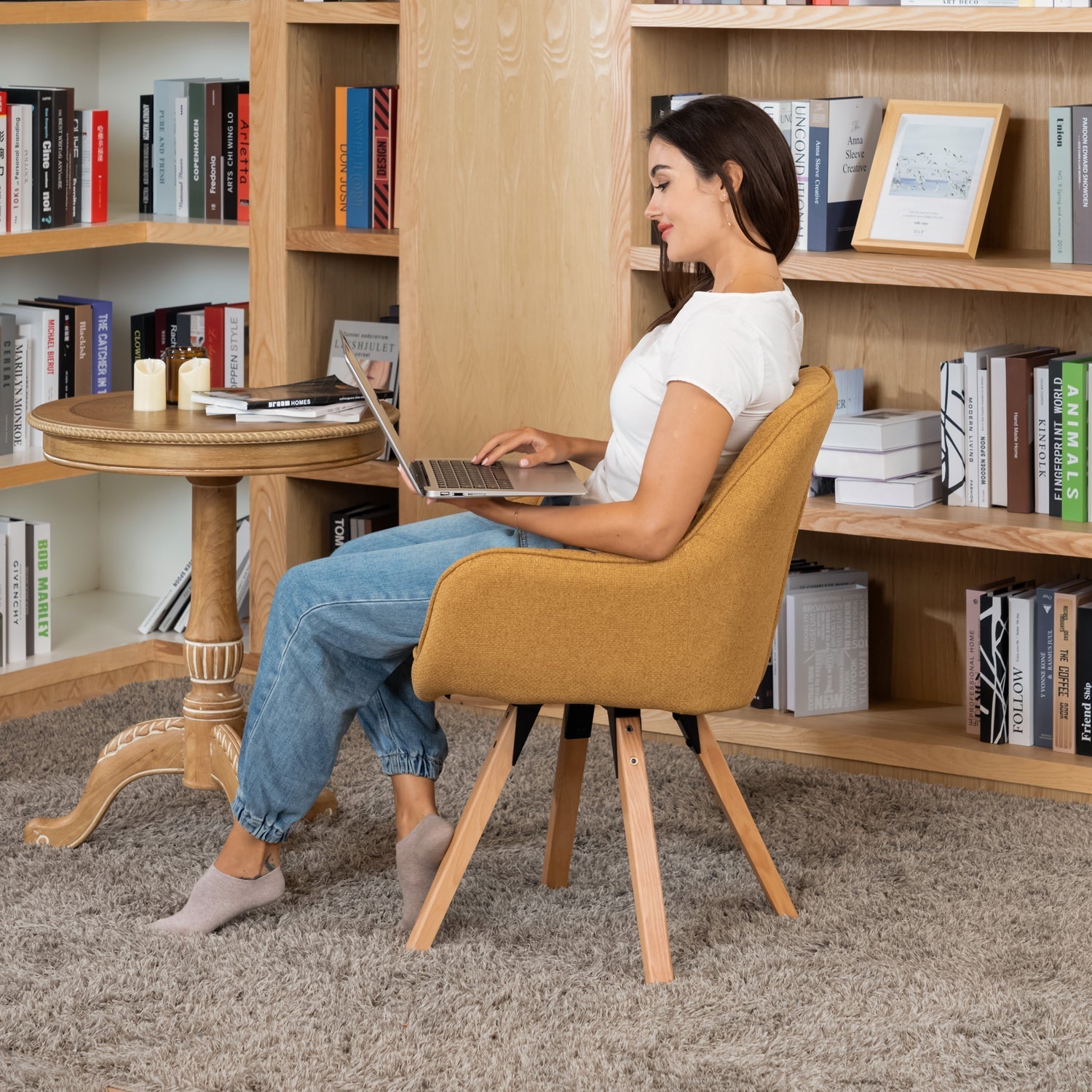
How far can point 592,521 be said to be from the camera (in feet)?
6.47

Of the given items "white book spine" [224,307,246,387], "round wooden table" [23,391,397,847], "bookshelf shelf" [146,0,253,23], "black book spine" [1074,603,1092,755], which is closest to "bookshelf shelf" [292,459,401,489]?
"white book spine" [224,307,246,387]

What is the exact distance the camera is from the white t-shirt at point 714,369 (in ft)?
6.39

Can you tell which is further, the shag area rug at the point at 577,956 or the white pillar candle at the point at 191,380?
the white pillar candle at the point at 191,380

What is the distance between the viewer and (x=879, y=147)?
2.89 metres

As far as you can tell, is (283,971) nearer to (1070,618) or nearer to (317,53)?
(1070,618)

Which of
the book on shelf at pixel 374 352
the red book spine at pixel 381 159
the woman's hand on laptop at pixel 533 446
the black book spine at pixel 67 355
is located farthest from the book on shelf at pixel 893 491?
the black book spine at pixel 67 355

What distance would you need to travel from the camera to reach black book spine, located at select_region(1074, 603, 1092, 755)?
2.77 metres

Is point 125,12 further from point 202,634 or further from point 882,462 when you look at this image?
point 882,462

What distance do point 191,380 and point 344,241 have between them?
0.85 metres

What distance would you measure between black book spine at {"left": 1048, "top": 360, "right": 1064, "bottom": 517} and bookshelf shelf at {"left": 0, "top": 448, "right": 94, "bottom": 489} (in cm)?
174

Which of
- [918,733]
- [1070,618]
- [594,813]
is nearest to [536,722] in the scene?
[594,813]

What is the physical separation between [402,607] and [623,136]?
3.95 ft

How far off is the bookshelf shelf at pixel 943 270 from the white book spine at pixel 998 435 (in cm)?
14

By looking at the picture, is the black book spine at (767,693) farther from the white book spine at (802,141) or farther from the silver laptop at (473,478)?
the silver laptop at (473,478)
